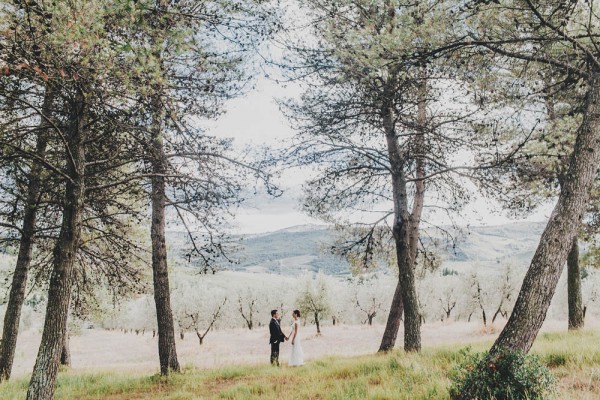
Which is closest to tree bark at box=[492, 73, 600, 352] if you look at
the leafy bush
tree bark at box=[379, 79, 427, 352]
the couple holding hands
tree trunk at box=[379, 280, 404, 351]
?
the leafy bush

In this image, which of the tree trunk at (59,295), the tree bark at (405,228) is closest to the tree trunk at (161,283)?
the tree trunk at (59,295)

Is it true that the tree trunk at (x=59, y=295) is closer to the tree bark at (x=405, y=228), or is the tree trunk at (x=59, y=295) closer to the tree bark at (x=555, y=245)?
the tree bark at (x=555, y=245)

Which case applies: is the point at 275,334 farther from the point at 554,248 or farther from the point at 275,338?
the point at 554,248

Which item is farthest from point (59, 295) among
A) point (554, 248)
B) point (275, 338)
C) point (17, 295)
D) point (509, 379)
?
point (275, 338)

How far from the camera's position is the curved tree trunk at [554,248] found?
5121 millimetres

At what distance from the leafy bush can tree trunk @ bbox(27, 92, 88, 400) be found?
18.9ft

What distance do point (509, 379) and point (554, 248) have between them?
176 cm

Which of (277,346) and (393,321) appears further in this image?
(277,346)

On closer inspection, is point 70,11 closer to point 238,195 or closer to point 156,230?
point 238,195

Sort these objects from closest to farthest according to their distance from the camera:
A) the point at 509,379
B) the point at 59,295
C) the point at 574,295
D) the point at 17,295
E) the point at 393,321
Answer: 1. the point at 509,379
2. the point at 59,295
3. the point at 17,295
4. the point at 393,321
5. the point at 574,295

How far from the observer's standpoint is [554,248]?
5.29m

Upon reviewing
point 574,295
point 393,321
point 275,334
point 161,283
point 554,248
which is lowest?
point 275,334

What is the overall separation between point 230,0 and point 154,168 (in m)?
3.67

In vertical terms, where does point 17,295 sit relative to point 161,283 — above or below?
below
